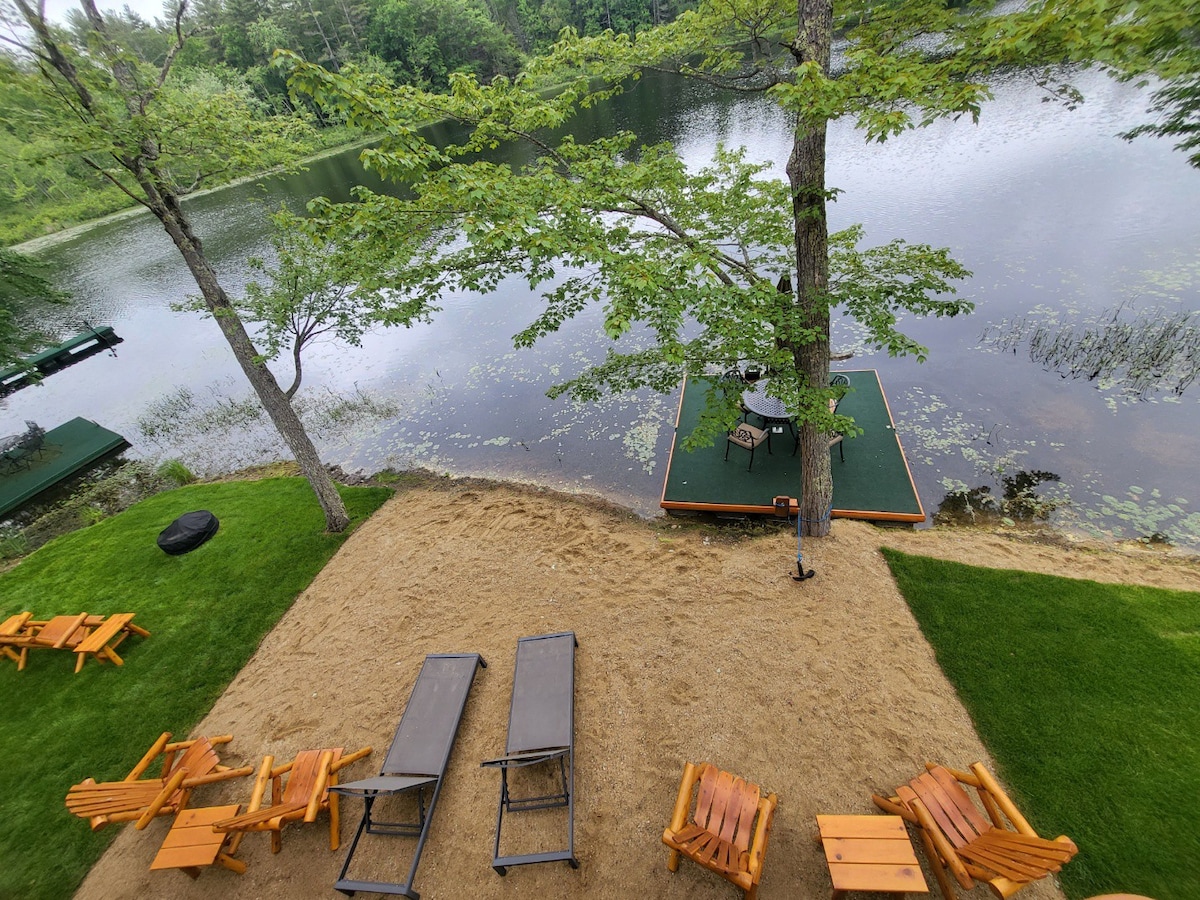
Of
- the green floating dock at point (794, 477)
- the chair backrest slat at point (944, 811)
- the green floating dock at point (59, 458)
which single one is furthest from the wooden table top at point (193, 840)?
the green floating dock at point (59, 458)

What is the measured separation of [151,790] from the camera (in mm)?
5133

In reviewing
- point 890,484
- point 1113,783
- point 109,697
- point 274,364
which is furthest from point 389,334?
point 1113,783

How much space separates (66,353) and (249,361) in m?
19.9

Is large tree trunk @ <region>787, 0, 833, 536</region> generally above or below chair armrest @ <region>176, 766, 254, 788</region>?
above

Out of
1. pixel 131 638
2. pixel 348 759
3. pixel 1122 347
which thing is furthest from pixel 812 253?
pixel 131 638

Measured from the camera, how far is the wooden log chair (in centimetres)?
490

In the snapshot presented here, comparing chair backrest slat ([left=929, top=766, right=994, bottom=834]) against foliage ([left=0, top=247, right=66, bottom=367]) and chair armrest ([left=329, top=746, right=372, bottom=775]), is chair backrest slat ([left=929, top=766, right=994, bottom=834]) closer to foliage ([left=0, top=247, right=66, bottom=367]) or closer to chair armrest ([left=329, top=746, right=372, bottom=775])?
chair armrest ([left=329, top=746, right=372, bottom=775])

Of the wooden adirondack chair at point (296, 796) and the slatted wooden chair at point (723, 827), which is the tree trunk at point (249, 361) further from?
the slatted wooden chair at point (723, 827)

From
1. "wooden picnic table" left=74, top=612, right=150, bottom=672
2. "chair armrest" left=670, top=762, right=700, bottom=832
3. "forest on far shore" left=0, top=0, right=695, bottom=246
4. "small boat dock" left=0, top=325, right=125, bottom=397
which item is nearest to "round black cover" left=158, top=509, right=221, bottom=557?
"wooden picnic table" left=74, top=612, right=150, bottom=672

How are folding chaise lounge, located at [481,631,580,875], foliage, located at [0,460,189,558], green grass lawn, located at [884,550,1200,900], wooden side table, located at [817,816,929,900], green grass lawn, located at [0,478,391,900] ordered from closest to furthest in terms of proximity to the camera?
wooden side table, located at [817,816,929,900]
green grass lawn, located at [884,550,1200,900]
folding chaise lounge, located at [481,631,580,875]
green grass lawn, located at [0,478,391,900]
foliage, located at [0,460,189,558]

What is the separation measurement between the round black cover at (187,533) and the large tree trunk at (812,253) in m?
10.6

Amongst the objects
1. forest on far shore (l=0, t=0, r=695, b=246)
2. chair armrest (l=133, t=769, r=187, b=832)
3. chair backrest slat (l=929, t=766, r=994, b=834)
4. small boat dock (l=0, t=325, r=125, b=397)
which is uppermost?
forest on far shore (l=0, t=0, r=695, b=246)

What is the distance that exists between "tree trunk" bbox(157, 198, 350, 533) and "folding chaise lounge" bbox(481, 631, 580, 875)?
5474 mm

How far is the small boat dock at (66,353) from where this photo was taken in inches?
709
